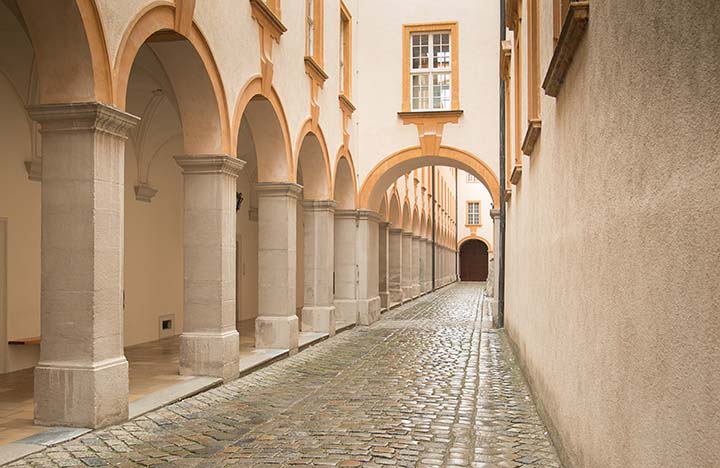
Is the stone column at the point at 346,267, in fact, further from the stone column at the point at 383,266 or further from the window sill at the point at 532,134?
the window sill at the point at 532,134

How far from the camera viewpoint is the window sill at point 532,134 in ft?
26.5

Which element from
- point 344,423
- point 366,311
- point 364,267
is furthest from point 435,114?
point 344,423

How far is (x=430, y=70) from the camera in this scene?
66.4ft

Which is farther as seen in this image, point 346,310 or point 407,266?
point 407,266

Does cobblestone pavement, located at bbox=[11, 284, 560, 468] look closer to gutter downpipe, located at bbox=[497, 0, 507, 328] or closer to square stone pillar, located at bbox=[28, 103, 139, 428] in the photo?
square stone pillar, located at bbox=[28, 103, 139, 428]

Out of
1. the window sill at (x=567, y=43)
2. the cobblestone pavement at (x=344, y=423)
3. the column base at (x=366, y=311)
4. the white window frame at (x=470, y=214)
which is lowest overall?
the cobblestone pavement at (x=344, y=423)

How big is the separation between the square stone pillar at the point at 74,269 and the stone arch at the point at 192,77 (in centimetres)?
137

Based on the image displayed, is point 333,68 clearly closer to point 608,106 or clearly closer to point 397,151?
point 397,151

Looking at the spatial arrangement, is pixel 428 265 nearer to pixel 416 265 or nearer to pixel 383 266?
pixel 416 265

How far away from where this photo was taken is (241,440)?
6875 millimetres

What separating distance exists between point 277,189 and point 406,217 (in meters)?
18.1

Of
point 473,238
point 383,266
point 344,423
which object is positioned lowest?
point 344,423

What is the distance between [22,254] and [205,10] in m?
4.54

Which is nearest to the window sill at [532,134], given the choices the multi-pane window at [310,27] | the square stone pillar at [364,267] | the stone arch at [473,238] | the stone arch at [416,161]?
the multi-pane window at [310,27]
